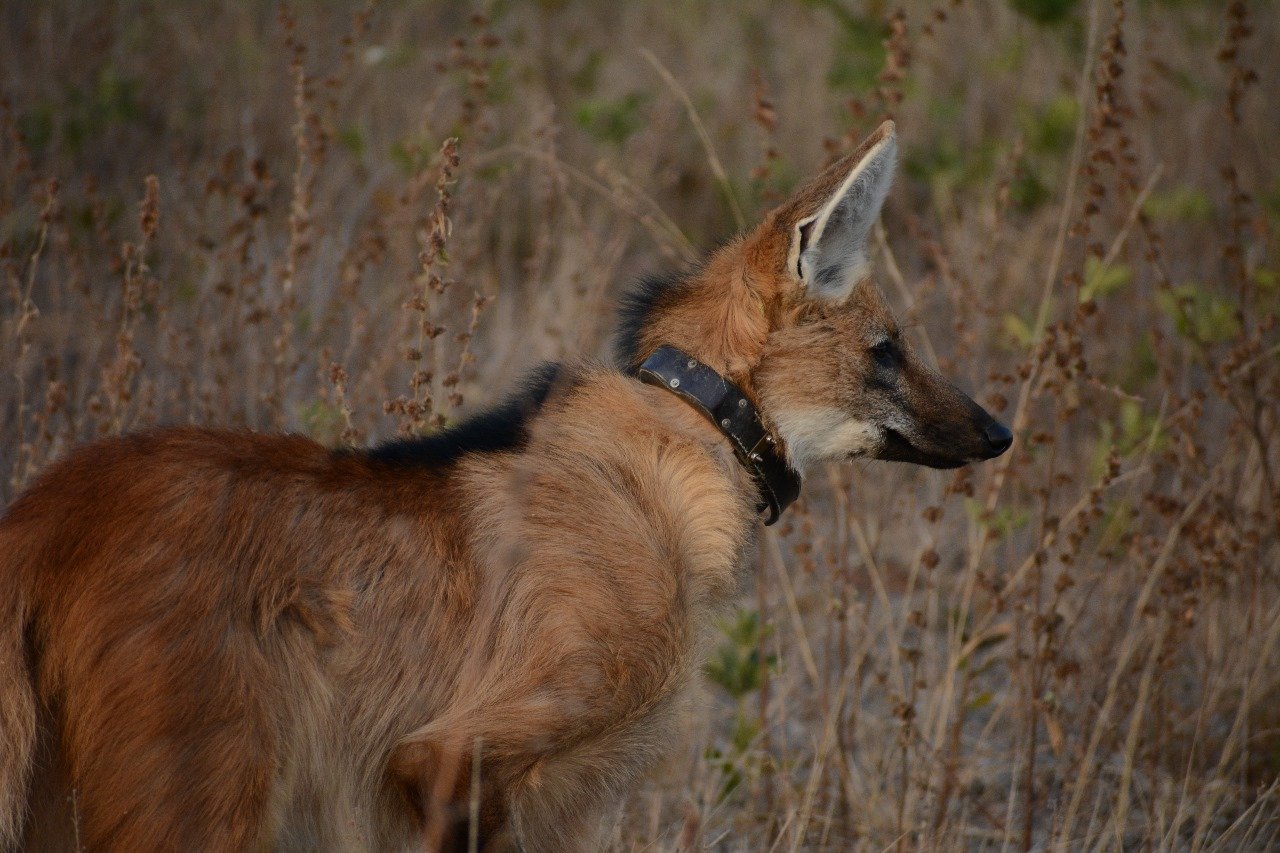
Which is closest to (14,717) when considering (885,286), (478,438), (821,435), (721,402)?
(478,438)

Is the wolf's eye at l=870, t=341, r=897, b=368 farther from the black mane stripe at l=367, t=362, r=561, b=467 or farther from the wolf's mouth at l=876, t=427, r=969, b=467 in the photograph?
the black mane stripe at l=367, t=362, r=561, b=467

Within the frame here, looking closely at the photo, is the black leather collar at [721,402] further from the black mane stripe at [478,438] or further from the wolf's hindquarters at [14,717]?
the wolf's hindquarters at [14,717]

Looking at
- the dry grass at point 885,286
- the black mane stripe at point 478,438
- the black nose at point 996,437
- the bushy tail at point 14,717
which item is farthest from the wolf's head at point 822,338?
the bushy tail at point 14,717

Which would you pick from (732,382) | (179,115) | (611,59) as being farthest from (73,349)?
(611,59)

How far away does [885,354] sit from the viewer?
3.08m

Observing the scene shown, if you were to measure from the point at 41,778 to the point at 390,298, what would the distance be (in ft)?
10.6

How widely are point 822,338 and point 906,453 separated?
40 centimetres

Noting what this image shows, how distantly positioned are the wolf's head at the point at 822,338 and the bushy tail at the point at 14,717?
1513mm

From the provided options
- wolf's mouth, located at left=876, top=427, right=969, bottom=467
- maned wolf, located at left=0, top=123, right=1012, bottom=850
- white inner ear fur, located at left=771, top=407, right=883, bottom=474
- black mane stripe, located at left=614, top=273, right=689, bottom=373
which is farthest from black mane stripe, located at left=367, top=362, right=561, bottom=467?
wolf's mouth, located at left=876, top=427, right=969, bottom=467

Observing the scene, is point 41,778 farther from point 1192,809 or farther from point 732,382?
point 1192,809

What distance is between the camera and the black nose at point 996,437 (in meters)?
3.10

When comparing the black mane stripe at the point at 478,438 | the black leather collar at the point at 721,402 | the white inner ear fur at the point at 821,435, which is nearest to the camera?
the black mane stripe at the point at 478,438

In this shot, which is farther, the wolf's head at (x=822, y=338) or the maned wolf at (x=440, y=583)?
the wolf's head at (x=822, y=338)

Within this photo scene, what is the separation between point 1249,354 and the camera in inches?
153
